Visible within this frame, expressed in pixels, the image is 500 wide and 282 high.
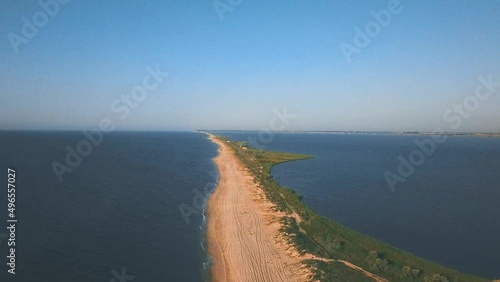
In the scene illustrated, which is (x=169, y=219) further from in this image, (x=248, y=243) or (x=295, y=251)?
→ (x=295, y=251)

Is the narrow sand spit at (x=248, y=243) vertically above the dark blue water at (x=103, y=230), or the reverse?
the narrow sand spit at (x=248, y=243)

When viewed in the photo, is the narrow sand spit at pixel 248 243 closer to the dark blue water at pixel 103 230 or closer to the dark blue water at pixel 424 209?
the dark blue water at pixel 103 230

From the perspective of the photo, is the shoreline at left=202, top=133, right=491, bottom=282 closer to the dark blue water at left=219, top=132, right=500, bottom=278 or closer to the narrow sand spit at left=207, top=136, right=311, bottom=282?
the narrow sand spit at left=207, top=136, right=311, bottom=282

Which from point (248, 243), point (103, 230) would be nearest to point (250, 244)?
point (248, 243)

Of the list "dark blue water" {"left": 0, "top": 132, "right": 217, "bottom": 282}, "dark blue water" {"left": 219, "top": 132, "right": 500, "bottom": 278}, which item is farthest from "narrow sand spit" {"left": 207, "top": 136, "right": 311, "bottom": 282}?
"dark blue water" {"left": 219, "top": 132, "right": 500, "bottom": 278}

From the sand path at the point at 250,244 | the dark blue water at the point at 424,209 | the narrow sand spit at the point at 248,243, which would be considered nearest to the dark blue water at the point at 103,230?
the narrow sand spit at the point at 248,243

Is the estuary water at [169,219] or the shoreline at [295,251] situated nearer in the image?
the shoreline at [295,251]

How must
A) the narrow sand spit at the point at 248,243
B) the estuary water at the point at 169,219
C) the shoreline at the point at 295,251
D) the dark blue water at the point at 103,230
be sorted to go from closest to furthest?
the shoreline at the point at 295,251 < the narrow sand spit at the point at 248,243 < the dark blue water at the point at 103,230 < the estuary water at the point at 169,219

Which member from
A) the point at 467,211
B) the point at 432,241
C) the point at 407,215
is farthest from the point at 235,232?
the point at 467,211
